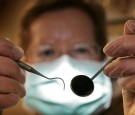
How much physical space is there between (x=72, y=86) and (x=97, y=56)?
98 centimetres

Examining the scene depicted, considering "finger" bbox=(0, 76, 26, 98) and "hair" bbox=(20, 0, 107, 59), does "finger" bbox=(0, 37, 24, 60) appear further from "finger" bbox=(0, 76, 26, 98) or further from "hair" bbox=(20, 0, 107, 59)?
"hair" bbox=(20, 0, 107, 59)

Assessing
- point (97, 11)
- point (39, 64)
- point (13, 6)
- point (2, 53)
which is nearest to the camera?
point (2, 53)

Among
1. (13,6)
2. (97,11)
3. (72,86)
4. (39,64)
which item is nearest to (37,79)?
(39,64)

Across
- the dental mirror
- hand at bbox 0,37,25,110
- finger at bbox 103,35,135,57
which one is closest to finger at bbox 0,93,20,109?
hand at bbox 0,37,25,110

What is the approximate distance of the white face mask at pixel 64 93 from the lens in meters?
1.44

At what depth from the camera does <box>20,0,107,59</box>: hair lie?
5.97 ft

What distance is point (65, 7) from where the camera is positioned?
1.82 meters

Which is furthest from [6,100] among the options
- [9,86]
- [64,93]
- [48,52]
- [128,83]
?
[48,52]

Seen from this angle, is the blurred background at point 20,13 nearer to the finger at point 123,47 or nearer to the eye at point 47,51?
the eye at point 47,51

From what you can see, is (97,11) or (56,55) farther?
(97,11)

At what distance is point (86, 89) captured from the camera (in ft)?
2.43

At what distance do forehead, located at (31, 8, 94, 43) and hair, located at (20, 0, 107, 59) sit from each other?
0.03 metres

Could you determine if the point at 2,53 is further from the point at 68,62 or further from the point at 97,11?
the point at 97,11

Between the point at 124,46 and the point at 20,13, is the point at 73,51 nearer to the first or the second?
the point at 124,46
